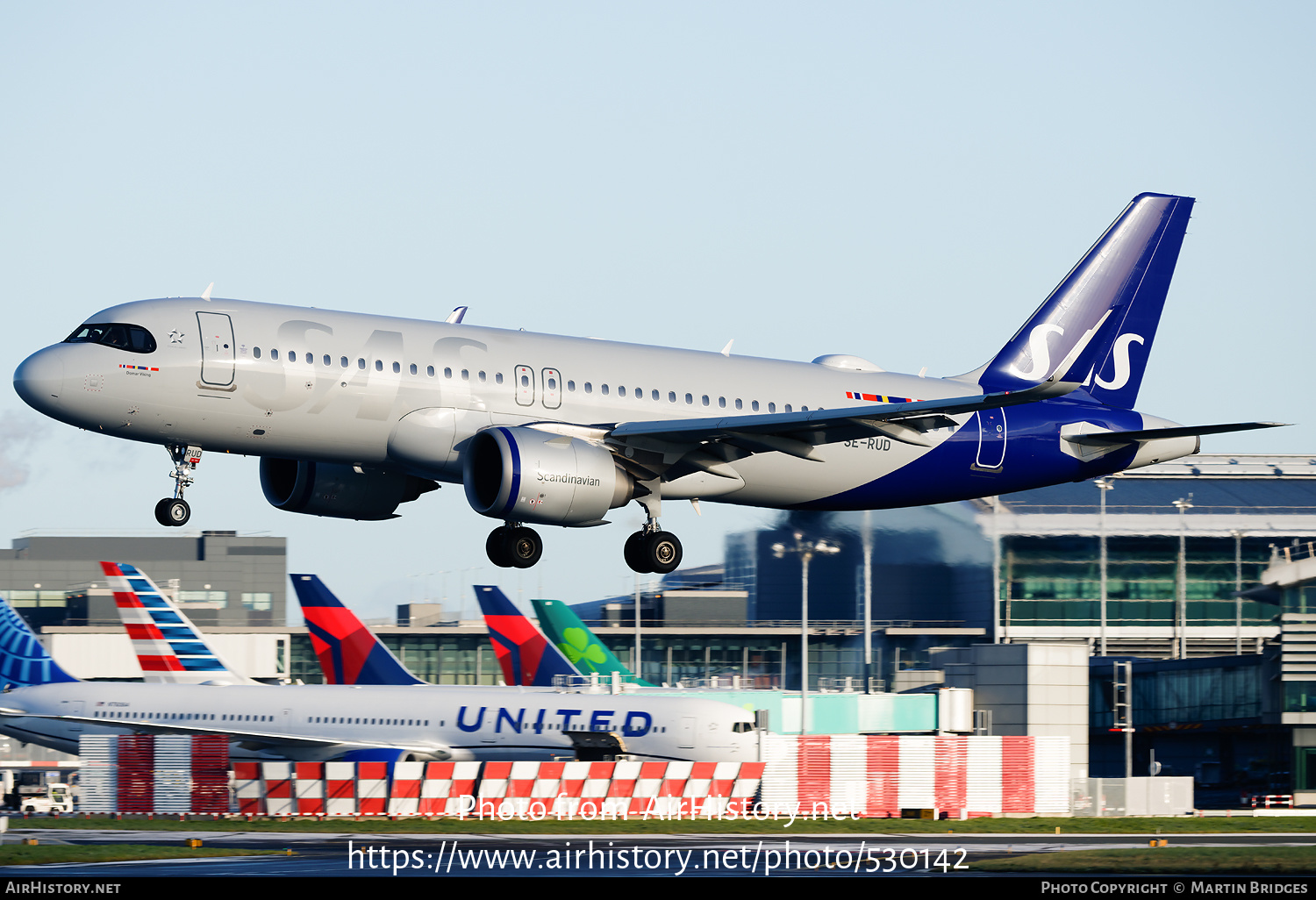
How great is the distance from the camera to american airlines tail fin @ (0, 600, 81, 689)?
52812mm

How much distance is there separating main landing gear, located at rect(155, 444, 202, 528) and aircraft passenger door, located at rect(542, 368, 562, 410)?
695cm

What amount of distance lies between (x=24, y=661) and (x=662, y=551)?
26022 mm

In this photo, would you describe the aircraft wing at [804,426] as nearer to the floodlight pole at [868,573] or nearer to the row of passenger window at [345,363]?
the row of passenger window at [345,363]

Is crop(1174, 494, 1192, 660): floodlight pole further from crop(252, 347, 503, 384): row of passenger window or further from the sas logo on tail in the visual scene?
crop(252, 347, 503, 384): row of passenger window

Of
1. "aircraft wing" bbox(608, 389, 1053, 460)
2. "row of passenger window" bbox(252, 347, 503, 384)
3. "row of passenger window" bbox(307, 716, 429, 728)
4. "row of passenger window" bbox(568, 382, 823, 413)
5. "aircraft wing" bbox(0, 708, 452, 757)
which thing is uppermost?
"row of passenger window" bbox(252, 347, 503, 384)

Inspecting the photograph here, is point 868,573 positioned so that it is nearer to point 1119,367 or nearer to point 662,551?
point 1119,367

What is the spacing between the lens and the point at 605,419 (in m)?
35.5

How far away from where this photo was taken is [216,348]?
32.3 meters

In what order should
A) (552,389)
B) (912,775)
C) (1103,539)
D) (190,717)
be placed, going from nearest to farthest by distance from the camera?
(552,389)
(190,717)
(912,775)
(1103,539)

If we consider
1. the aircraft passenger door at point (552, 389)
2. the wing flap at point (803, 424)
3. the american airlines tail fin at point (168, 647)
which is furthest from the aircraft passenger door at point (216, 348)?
the american airlines tail fin at point (168, 647)

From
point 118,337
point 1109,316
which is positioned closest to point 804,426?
point 1109,316

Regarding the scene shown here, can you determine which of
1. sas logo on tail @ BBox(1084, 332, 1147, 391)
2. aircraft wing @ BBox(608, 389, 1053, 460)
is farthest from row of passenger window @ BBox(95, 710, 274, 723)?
sas logo on tail @ BBox(1084, 332, 1147, 391)
